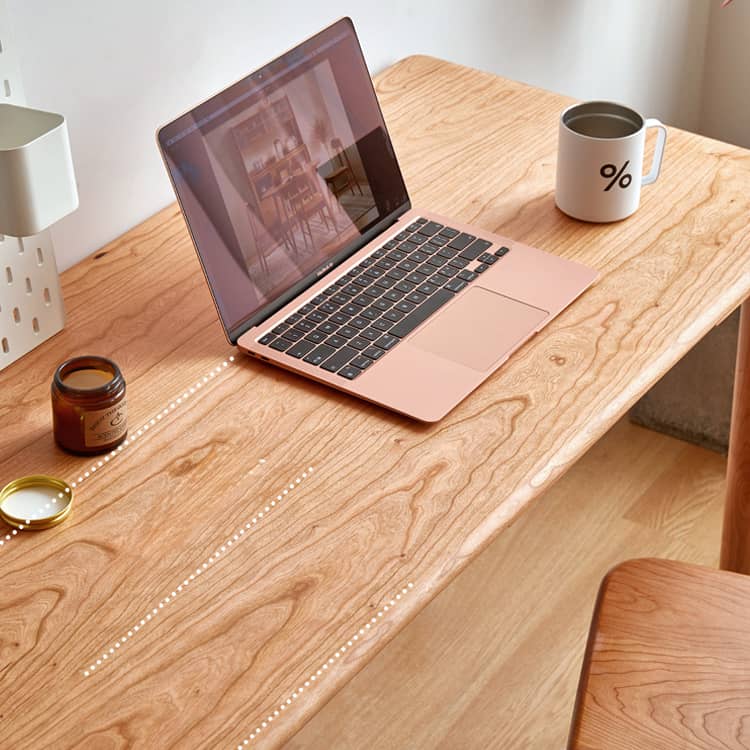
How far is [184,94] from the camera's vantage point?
1361 millimetres

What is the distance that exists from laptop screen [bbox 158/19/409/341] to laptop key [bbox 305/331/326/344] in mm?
51

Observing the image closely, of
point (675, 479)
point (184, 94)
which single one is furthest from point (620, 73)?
point (184, 94)

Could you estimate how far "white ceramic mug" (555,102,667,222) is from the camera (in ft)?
4.14

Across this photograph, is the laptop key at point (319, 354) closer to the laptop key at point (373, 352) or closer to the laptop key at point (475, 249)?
the laptop key at point (373, 352)

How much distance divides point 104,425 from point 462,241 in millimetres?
444

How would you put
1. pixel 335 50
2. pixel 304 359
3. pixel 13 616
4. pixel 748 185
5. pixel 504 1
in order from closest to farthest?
pixel 13 616
pixel 304 359
pixel 335 50
pixel 748 185
pixel 504 1

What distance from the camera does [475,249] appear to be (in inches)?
49.1

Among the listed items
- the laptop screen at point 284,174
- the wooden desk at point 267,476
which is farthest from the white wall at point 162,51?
the laptop screen at point 284,174

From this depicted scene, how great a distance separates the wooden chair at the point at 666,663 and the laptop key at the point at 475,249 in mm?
337

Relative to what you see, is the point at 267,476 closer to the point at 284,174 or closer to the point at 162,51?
the point at 284,174

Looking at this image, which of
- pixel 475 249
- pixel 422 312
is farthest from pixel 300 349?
pixel 475 249

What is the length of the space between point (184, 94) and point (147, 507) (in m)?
0.57

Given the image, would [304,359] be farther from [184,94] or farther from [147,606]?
[184,94]

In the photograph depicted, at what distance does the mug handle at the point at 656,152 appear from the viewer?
134cm
